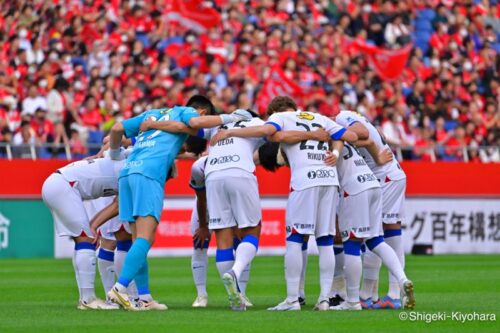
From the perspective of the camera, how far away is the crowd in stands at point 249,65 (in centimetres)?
2681

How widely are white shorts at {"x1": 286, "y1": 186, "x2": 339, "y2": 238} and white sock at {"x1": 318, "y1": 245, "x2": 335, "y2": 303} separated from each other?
204 mm

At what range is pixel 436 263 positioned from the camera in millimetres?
25344

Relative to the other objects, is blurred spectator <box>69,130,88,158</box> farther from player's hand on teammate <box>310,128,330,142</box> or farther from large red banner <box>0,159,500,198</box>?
player's hand on teammate <box>310,128,330,142</box>

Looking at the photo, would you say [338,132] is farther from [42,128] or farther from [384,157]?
[42,128]

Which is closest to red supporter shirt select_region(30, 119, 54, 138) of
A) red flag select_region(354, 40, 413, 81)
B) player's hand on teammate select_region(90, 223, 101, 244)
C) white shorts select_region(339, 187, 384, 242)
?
red flag select_region(354, 40, 413, 81)

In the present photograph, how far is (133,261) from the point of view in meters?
13.4

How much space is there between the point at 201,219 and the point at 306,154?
1799mm

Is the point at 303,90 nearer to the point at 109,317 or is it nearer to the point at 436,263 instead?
the point at 436,263

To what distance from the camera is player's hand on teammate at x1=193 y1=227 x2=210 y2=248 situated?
603 inches

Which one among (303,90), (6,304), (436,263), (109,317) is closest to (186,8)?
(303,90)

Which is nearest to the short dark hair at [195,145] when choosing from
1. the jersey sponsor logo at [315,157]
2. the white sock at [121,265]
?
the white sock at [121,265]

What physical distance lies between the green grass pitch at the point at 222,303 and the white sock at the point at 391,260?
16.2 inches

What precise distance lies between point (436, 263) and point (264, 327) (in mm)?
13892

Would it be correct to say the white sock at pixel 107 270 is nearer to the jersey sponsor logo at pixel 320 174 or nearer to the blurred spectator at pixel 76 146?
the jersey sponsor logo at pixel 320 174
